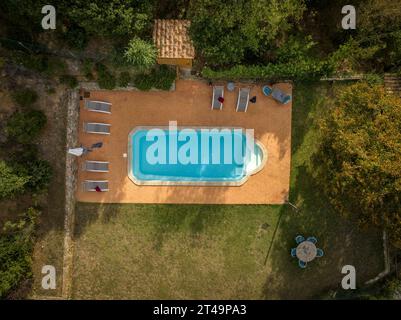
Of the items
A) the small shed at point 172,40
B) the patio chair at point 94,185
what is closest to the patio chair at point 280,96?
the small shed at point 172,40

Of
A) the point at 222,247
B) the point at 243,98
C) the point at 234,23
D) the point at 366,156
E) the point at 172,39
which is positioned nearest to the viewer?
the point at 366,156

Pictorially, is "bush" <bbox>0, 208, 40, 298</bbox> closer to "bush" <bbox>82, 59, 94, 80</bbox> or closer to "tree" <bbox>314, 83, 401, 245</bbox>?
"bush" <bbox>82, 59, 94, 80</bbox>

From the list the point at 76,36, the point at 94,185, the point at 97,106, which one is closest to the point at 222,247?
the point at 94,185

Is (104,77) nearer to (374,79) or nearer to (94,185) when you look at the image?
(94,185)

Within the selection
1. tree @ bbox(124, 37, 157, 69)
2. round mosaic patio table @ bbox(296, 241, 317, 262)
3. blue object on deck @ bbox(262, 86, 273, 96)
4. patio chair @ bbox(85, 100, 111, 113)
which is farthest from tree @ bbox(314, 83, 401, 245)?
patio chair @ bbox(85, 100, 111, 113)

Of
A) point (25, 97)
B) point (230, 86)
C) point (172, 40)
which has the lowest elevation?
point (25, 97)

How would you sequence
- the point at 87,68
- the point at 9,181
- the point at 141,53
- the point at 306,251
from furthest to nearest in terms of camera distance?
the point at 306,251 → the point at 87,68 → the point at 9,181 → the point at 141,53
